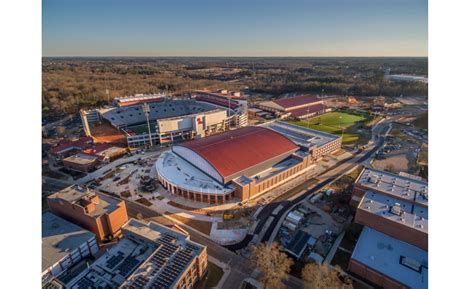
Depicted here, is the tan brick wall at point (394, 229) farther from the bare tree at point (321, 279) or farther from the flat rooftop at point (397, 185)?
the bare tree at point (321, 279)

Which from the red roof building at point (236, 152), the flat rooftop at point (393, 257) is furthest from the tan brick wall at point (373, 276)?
the red roof building at point (236, 152)

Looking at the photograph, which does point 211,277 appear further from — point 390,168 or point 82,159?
point 390,168

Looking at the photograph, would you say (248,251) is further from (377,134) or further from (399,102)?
(399,102)

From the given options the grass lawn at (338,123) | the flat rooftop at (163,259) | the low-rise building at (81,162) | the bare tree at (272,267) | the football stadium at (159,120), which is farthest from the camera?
the grass lawn at (338,123)

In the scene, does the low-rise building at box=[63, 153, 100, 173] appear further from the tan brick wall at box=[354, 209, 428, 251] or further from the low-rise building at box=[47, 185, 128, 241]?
the tan brick wall at box=[354, 209, 428, 251]

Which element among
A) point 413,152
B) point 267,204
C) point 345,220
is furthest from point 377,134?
point 267,204

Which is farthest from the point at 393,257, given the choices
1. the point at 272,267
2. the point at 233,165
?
the point at 233,165
